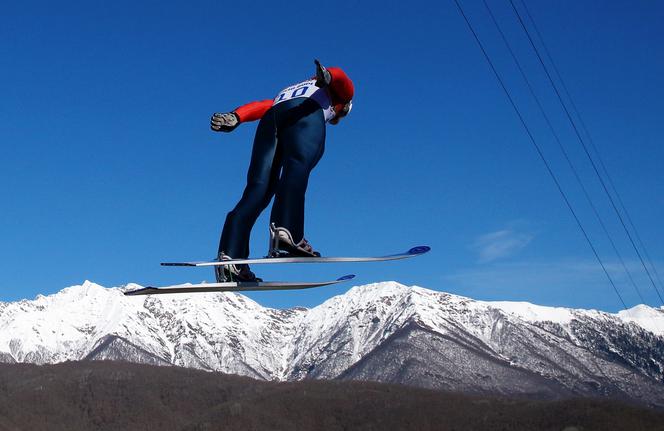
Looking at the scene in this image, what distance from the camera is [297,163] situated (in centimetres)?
899

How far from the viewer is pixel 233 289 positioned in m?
8.45

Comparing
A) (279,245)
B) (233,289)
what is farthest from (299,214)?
(233,289)

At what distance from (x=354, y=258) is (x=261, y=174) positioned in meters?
1.39

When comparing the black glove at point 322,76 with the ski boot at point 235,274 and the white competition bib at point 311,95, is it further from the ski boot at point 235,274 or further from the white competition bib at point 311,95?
the ski boot at point 235,274

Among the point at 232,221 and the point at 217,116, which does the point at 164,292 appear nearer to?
the point at 232,221

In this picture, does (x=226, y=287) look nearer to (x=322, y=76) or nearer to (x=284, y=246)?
(x=284, y=246)

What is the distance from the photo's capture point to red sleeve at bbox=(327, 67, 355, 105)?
9.13 metres

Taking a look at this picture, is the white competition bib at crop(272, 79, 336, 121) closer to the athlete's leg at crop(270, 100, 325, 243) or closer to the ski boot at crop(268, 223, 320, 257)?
the athlete's leg at crop(270, 100, 325, 243)

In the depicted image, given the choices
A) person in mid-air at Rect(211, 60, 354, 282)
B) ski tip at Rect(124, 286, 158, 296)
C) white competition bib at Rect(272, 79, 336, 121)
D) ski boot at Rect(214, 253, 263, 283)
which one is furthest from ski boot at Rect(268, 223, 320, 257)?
white competition bib at Rect(272, 79, 336, 121)

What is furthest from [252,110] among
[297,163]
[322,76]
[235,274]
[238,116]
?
[235,274]

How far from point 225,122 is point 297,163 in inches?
40.2

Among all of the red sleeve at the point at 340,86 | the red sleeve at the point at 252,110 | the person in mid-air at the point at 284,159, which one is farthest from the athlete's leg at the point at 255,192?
the red sleeve at the point at 340,86

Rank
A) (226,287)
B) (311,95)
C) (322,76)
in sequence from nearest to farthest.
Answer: (226,287)
(322,76)
(311,95)

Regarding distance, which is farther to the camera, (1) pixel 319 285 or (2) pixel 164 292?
(1) pixel 319 285
